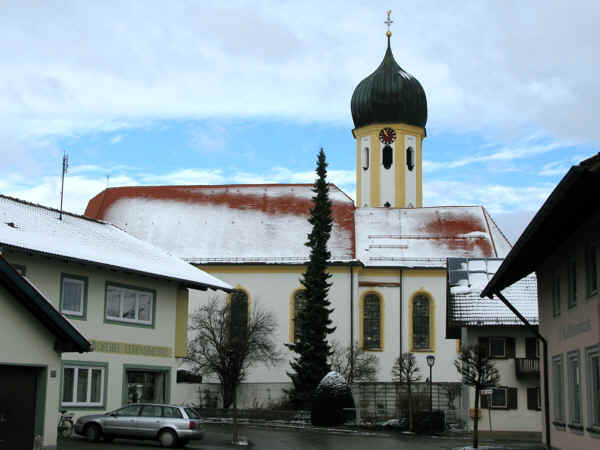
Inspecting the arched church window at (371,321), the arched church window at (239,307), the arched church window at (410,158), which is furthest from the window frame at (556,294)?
the arched church window at (410,158)

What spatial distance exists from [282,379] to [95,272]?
2764 centimetres

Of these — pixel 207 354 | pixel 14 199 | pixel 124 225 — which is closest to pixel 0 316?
pixel 14 199

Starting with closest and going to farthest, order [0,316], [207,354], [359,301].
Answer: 1. [0,316]
2. [207,354]
3. [359,301]

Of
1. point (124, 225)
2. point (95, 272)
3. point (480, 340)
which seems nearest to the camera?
point (95, 272)

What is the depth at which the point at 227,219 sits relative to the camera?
59250mm

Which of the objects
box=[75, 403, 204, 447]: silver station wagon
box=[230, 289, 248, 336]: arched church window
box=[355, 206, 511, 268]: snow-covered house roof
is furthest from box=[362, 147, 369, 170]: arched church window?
box=[75, 403, 204, 447]: silver station wagon

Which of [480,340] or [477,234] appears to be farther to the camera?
[477,234]

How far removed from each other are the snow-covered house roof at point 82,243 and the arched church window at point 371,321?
24601 mm

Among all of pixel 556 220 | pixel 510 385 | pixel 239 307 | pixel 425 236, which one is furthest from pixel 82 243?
pixel 425 236

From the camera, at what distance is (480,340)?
35.7 meters

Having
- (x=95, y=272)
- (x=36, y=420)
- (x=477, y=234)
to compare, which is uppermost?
(x=477, y=234)

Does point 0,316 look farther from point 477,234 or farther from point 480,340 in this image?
point 477,234

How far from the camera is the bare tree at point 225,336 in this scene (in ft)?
165

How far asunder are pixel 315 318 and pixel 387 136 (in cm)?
2200
